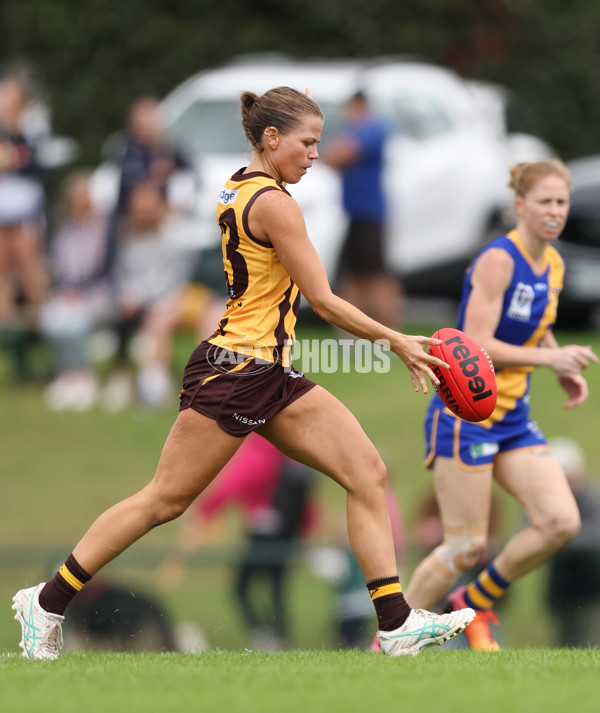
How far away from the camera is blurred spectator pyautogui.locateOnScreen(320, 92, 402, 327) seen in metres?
12.9

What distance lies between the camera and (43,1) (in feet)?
69.9

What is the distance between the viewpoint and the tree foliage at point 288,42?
832 inches

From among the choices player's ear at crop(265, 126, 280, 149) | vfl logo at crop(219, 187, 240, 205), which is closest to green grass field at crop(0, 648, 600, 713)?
vfl logo at crop(219, 187, 240, 205)

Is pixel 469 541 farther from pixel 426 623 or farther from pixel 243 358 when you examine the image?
pixel 243 358

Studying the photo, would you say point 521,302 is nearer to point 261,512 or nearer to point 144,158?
point 261,512

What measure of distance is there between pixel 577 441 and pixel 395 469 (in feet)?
5.68

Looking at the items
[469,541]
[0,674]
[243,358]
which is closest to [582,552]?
[469,541]

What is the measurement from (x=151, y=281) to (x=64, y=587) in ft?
22.9

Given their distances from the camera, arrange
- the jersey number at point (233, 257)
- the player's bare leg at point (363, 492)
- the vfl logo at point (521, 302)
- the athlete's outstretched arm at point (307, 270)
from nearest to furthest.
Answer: the athlete's outstretched arm at point (307, 270) < the jersey number at point (233, 257) < the player's bare leg at point (363, 492) < the vfl logo at point (521, 302)

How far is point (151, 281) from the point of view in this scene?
12484mm

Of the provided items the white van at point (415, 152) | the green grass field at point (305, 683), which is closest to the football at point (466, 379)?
the green grass field at point (305, 683)

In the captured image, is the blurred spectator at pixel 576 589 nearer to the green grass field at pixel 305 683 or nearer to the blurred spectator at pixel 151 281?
Answer: the green grass field at pixel 305 683

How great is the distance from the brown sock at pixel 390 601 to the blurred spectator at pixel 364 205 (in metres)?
7.77

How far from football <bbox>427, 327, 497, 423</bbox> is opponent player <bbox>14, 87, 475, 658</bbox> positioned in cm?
23
